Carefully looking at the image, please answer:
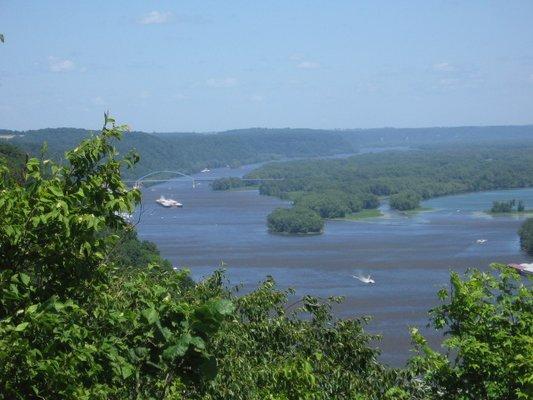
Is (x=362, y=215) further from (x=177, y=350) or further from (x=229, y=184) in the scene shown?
(x=177, y=350)

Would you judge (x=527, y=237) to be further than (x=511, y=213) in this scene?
No

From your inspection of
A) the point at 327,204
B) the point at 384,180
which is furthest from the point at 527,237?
the point at 384,180

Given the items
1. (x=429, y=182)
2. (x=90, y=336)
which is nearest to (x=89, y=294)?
(x=90, y=336)

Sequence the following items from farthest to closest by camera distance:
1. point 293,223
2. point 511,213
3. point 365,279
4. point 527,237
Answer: point 511,213 → point 293,223 → point 527,237 → point 365,279

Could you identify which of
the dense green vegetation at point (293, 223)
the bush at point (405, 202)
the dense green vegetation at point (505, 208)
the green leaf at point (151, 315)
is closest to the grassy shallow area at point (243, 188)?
the bush at point (405, 202)

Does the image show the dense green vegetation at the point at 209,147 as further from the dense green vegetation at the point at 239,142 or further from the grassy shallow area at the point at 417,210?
the grassy shallow area at the point at 417,210

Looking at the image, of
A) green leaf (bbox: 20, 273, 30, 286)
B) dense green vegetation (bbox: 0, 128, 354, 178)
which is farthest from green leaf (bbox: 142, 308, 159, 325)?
dense green vegetation (bbox: 0, 128, 354, 178)

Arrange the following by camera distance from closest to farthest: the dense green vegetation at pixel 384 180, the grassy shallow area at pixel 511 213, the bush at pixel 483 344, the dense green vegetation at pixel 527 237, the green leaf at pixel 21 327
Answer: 1. the green leaf at pixel 21 327
2. the bush at pixel 483 344
3. the dense green vegetation at pixel 527 237
4. the grassy shallow area at pixel 511 213
5. the dense green vegetation at pixel 384 180

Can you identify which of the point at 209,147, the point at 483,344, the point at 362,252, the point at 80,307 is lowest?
the point at 362,252

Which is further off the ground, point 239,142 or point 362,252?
point 239,142
